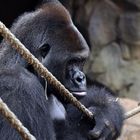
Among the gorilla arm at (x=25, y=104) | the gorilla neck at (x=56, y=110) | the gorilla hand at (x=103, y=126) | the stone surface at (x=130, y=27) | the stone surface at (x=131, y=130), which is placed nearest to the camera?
the gorilla arm at (x=25, y=104)

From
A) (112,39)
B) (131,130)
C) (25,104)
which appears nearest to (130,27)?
(112,39)

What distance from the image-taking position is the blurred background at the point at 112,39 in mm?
6371

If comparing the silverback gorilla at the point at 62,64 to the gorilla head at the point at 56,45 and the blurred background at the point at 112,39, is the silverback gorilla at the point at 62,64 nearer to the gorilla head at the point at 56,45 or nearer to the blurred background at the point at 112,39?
the gorilla head at the point at 56,45

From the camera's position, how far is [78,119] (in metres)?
2.82

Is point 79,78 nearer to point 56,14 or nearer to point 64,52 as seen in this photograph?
point 64,52

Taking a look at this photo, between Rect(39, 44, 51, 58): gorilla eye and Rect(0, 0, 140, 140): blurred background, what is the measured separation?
12.3 feet

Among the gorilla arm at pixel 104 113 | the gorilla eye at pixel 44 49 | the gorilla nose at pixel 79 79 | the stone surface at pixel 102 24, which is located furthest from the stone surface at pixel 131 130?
the stone surface at pixel 102 24

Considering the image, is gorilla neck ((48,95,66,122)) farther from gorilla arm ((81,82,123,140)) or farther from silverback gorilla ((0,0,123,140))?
gorilla arm ((81,82,123,140))

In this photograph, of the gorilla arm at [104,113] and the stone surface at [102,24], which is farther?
the stone surface at [102,24]

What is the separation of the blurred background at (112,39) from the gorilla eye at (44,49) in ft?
12.3

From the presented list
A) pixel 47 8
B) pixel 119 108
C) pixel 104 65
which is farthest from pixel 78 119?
pixel 104 65

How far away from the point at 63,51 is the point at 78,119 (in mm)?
434

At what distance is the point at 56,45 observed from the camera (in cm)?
262

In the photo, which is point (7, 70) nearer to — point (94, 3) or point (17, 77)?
point (17, 77)
